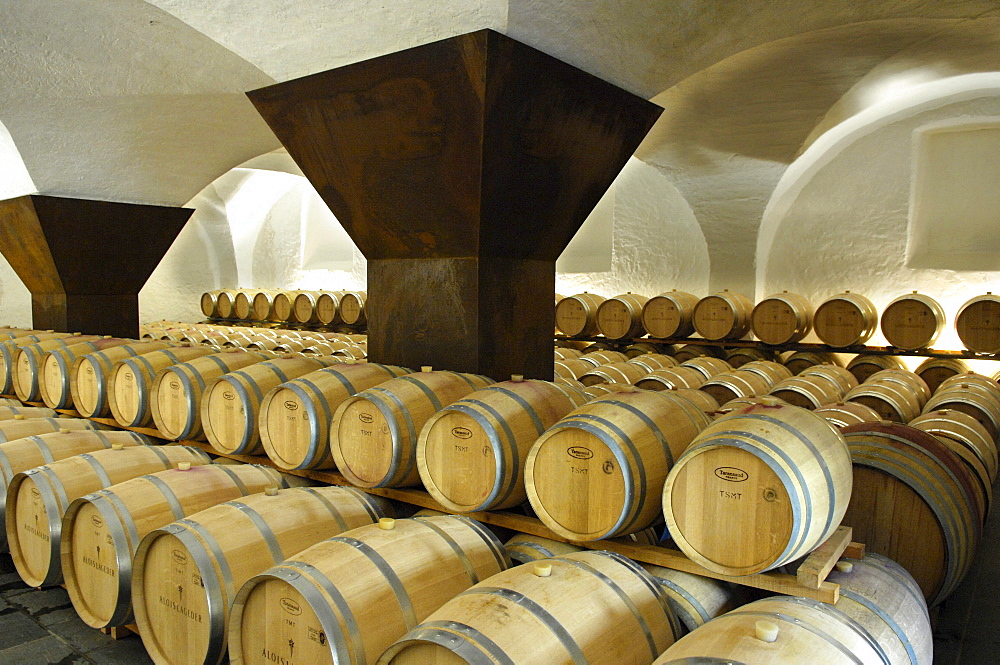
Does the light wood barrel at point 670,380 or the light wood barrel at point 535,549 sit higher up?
the light wood barrel at point 670,380

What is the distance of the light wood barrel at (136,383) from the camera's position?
497 cm

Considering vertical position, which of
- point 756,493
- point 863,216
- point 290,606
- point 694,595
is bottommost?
point 694,595

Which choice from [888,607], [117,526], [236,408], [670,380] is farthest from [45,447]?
[670,380]

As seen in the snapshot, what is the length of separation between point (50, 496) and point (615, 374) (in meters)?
4.80

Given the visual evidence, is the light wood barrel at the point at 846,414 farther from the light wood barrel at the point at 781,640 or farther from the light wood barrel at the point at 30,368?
the light wood barrel at the point at 30,368

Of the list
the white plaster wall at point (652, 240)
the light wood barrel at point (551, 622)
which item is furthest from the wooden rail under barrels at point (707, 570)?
the white plaster wall at point (652, 240)

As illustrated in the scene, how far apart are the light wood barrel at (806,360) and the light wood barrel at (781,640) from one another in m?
7.29

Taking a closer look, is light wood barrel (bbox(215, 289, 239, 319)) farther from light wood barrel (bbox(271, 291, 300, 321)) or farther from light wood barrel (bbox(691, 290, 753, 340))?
light wood barrel (bbox(691, 290, 753, 340))

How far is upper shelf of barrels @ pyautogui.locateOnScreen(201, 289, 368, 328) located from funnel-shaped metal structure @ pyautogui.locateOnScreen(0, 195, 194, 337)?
380 centimetres

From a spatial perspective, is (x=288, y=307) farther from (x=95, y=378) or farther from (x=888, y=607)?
(x=888, y=607)

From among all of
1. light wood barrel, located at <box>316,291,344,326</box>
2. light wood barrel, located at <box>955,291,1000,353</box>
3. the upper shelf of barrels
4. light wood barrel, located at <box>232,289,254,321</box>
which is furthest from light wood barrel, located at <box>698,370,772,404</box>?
light wood barrel, located at <box>232,289,254,321</box>

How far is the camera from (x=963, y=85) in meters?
8.20

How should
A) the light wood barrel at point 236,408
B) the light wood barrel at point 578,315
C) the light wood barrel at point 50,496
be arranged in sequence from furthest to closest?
1. the light wood barrel at point 578,315
2. the light wood barrel at point 236,408
3. the light wood barrel at point 50,496

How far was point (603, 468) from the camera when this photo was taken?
2689 millimetres
